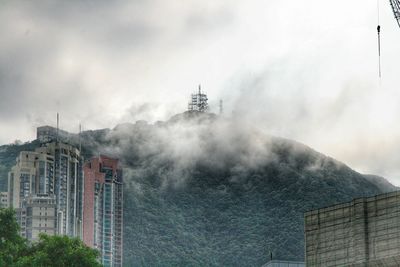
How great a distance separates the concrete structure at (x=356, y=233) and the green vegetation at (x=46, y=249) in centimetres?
8628

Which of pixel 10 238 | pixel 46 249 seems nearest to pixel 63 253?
pixel 46 249

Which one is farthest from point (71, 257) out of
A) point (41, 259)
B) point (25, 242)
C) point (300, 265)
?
point (300, 265)

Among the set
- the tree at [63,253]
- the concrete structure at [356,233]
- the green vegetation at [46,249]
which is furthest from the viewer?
the tree at [63,253]

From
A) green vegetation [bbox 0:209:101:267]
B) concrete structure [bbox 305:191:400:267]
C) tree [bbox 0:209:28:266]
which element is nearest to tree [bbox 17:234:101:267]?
green vegetation [bbox 0:209:101:267]

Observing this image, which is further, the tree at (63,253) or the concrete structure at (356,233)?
the tree at (63,253)

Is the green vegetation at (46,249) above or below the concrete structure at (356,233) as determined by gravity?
above

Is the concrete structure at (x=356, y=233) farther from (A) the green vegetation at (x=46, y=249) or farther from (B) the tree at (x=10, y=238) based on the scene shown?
(B) the tree at (x=10, y=238)

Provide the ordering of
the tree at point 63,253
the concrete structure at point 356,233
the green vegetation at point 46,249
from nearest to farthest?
the concrete structure at point 356,233 < the green vegetation at point 46,249 < the tree at point 63,253

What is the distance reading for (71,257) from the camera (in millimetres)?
161375

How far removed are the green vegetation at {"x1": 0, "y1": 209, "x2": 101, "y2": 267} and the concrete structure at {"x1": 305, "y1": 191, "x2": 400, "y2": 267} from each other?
8628 cm

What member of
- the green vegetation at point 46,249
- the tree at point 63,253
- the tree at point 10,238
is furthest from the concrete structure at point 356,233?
the tree at point 63,253

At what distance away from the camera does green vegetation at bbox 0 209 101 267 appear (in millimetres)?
158625

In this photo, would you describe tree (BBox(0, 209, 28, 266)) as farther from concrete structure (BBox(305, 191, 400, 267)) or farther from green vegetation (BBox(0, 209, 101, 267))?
concrete structure (BBox(305, 191, 400, 267))

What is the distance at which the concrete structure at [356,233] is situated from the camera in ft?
226
